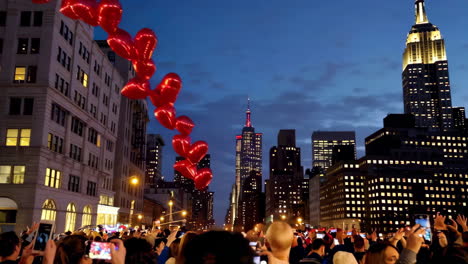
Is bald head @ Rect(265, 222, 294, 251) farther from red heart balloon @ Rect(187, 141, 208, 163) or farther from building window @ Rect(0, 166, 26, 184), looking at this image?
building window @ Rect(0, 166, 26, 184)

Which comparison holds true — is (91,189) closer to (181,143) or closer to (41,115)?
(41,115)

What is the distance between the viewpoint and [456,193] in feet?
600

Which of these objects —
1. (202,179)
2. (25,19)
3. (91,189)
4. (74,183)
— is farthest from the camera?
(91,189)

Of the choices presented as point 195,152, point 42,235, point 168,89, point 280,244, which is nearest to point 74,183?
point 195,152

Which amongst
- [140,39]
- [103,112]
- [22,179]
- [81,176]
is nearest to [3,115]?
[22,179]

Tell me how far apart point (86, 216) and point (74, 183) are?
5840 mm

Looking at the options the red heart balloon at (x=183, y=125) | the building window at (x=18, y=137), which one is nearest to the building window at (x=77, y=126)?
the building window at (x=18, y=137)

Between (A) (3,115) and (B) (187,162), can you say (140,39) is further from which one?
(A) (3,115)

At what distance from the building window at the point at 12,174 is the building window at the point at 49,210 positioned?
3.53 meters

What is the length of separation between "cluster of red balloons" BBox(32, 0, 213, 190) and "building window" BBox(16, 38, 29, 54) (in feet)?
92.6

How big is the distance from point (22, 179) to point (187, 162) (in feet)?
80.4

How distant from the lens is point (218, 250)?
2.40 metres

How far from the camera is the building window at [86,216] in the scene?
176 ft

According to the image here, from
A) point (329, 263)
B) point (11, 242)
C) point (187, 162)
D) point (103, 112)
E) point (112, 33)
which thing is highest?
point (103, 112)
